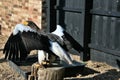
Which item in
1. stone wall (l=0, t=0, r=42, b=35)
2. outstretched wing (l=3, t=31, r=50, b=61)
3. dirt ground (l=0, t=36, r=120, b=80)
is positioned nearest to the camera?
outstretched wing (l=3, t=31, r=50, b=61)

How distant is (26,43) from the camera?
5.55 metres

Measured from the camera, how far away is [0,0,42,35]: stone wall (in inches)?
368

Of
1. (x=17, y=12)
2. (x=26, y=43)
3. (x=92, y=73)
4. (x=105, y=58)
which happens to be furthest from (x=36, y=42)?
(x=17, y=12)

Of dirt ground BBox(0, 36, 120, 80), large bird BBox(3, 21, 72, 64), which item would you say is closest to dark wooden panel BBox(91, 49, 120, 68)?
dirt ground BBox(0, 36, 120, 80)

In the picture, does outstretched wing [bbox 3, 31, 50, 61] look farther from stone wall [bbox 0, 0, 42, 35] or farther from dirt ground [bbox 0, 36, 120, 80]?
stone wall [bbox 0, 0, 42, 35]

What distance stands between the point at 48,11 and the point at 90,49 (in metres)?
1.80

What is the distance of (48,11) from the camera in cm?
905

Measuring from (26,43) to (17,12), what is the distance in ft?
16.4

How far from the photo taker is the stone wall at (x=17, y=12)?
368 inches

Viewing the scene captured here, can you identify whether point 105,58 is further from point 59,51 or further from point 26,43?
point 26,43

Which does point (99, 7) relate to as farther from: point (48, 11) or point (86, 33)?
point (48, 11)

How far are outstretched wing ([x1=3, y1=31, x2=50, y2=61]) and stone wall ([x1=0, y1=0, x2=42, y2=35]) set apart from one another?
3453 mm

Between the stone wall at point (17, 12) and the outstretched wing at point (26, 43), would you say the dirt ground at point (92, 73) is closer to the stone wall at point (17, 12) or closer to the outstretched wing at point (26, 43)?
the outstretched wing at point (26, 43)

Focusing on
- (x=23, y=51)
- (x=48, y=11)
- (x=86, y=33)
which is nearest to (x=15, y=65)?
(x=23, y=51)
